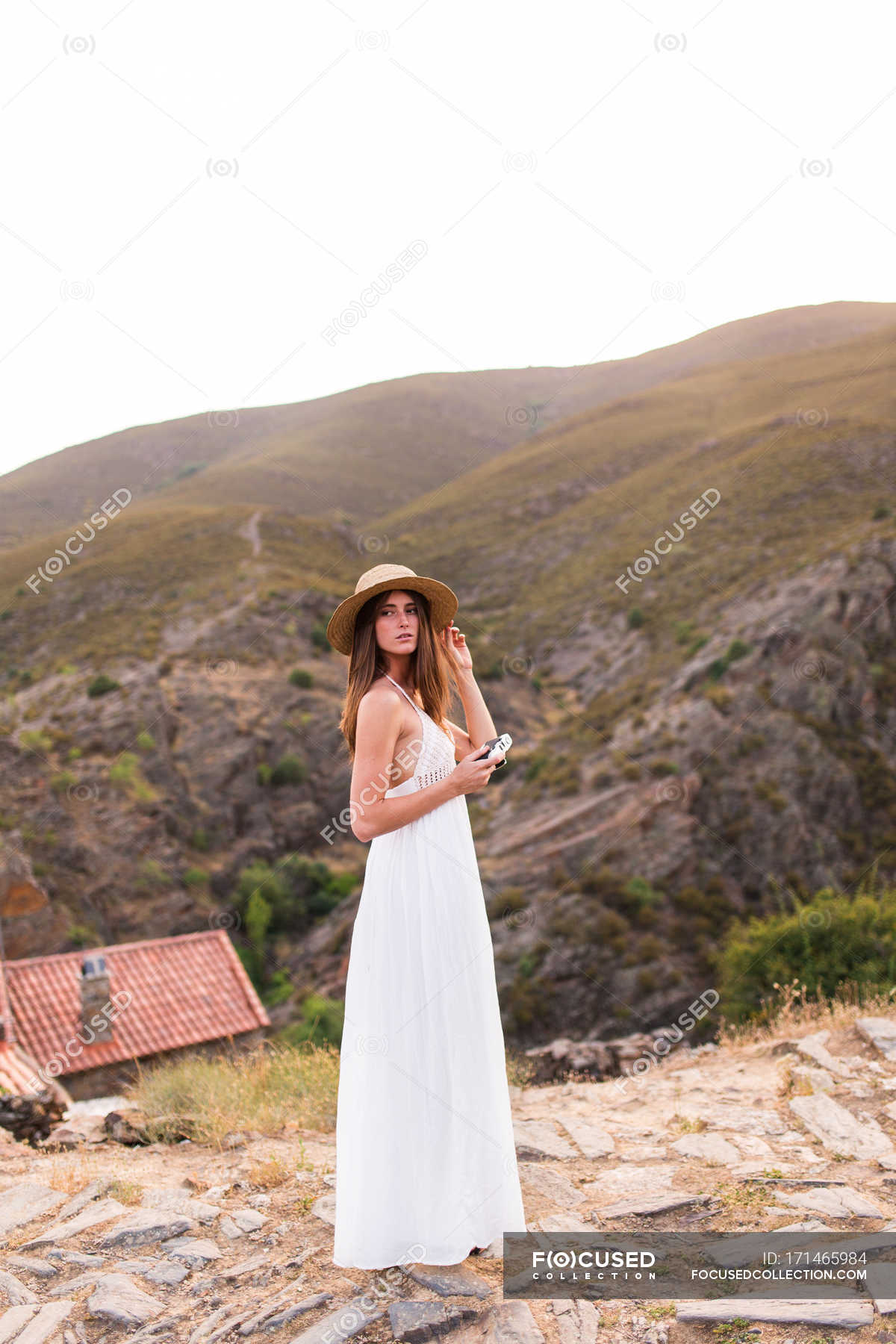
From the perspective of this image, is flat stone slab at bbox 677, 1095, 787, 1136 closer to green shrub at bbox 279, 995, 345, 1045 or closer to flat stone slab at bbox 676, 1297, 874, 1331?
flat stone slab at bbox 676, 1297, 874, 1331

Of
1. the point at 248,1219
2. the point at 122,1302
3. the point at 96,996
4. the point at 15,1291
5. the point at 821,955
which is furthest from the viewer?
the point at 96,996

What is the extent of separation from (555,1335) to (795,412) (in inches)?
2220

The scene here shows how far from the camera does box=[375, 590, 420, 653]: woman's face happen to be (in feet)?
12.1

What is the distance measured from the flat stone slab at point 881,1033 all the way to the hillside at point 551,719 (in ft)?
54.3

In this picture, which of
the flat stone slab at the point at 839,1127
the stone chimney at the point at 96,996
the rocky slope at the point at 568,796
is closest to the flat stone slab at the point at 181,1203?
the flat stone slab at the point at 839,1127

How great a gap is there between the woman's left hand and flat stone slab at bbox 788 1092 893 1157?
3.33m

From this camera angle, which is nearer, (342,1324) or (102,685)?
(342,1324)

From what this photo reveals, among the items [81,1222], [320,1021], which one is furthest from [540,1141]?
[320,1021]

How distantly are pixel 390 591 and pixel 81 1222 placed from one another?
3520 millimetres

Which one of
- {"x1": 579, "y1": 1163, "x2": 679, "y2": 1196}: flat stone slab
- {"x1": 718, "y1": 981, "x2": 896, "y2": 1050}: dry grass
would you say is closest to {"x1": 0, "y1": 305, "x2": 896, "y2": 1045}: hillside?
{"x1": 718, "y1": 981, "x2": 896, "y2": 1050}: dry grass

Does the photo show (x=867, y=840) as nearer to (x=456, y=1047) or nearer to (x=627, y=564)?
(x=627, y=564)

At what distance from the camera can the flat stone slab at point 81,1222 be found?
420cm

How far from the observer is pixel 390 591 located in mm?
3723

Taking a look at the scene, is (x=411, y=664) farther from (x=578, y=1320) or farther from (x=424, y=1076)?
(x=578, y=1320)
